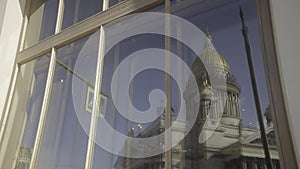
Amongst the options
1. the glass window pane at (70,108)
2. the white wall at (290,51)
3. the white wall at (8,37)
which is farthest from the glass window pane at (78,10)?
the white wall at (290,51)

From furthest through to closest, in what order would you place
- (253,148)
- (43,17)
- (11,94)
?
(43,17) < (11,94) < (253,148)

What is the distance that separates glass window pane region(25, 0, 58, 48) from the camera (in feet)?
5.82

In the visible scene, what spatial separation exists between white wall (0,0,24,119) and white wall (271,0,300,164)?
55.4 inches

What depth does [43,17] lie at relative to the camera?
73.2 inches

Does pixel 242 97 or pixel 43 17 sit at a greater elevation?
pixel 43 17

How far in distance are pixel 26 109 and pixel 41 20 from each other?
582mm

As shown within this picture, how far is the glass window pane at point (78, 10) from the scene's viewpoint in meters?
1.58

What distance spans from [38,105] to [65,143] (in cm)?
33

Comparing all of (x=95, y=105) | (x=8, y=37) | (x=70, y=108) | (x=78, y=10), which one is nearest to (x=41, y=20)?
(x=8, y=37)

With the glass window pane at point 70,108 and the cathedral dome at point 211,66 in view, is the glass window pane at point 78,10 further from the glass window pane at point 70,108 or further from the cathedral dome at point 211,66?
the cathedral dome at point 211,66

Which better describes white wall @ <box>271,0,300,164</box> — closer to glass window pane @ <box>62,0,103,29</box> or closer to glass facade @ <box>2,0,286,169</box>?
glass facade @ <box>2,0,286,169</box>

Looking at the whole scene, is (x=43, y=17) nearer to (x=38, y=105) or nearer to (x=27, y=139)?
(x=38, y=105)

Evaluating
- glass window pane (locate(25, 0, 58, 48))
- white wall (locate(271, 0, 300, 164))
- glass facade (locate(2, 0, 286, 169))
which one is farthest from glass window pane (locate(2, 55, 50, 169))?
white wall (locate(271, 0, 300, 164))

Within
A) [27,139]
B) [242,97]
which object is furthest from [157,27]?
[27,139]
